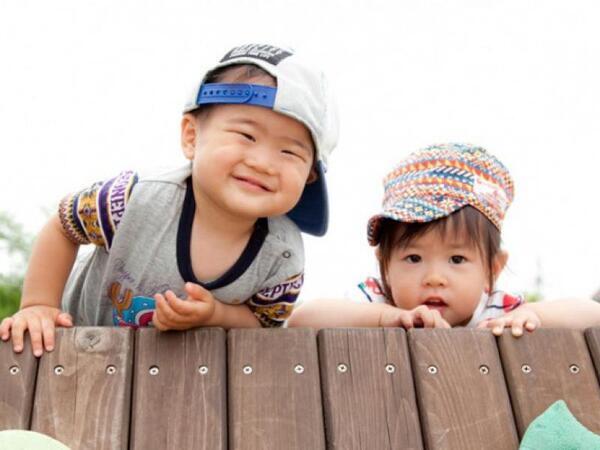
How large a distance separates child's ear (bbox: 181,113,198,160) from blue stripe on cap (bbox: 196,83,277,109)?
4.8 inches

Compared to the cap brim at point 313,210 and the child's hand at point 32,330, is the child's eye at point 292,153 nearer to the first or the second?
the cap brim at point 313,210

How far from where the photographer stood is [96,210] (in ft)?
7.32

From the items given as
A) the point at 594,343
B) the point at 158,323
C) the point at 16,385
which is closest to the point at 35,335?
the point at 16,385

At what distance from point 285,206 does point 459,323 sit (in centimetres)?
93

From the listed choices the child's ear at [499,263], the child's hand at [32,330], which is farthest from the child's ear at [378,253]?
the child's hand at [32,330]

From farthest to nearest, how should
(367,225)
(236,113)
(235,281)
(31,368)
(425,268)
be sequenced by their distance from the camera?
(367,225) < (425,268) < (235,281) < (236,113) < (31,368)

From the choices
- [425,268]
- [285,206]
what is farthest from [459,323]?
[285,206]

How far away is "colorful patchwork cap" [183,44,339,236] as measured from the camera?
2.01m

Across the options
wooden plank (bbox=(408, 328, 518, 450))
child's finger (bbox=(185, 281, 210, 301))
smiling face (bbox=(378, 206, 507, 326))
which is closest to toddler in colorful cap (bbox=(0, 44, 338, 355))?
child's finger (bbox=(185, 281, 210, 301))

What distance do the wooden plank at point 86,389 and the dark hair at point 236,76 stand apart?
2.50ft

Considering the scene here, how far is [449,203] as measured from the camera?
2566 millimetres

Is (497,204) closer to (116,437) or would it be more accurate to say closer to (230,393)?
(230,393)

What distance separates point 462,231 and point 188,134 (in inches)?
40.6

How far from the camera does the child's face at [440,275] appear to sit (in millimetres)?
2480
